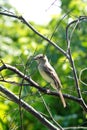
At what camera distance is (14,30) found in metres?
12.8

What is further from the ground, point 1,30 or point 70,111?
point 70,111

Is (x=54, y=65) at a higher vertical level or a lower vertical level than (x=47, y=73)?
lower

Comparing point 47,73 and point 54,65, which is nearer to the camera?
point 47,73

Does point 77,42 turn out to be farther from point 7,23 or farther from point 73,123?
point 7,23

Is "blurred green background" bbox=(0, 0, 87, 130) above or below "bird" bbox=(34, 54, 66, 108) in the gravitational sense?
below

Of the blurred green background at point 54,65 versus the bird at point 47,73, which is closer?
the blurred green background at point 54,65

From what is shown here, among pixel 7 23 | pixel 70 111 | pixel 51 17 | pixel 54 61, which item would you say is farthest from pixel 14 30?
pixel 70 111

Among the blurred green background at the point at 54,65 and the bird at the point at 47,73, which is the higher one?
the bird at the point at 47,73

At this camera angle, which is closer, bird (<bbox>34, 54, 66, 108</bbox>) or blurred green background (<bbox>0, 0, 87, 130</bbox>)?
blurred green background (<bbox>0, 0, 87, 130</bbox>)

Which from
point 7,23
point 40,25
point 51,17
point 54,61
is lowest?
point 7,23

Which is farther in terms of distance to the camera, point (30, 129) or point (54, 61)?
point (54, 61)

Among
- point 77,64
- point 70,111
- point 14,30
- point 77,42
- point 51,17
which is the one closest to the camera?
point 70,111

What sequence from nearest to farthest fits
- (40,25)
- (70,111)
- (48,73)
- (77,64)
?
(48,73), (70,111), (77,64), (40,25)

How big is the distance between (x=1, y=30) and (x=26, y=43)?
2850 millimetres
